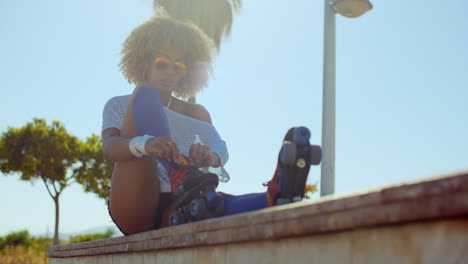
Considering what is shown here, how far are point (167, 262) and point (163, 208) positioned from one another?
73cm

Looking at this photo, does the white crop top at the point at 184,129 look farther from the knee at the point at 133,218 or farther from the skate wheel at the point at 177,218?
the skate wheel at the point at 177,218

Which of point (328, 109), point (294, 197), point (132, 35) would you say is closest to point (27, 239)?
point (328, 109)

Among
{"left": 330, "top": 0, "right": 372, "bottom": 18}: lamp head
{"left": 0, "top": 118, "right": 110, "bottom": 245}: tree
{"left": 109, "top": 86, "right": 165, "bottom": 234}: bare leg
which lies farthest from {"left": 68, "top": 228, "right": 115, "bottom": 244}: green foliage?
{"left": 109, "top": 86, "right": 165, "bottom": 234}: bare leg

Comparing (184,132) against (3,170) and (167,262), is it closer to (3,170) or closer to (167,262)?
(167,262)

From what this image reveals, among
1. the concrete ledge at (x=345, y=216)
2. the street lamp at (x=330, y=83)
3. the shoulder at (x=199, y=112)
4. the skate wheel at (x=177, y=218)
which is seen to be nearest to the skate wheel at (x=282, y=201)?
the concrete ledge at (x=345, y=216)

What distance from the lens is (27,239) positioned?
2845cm

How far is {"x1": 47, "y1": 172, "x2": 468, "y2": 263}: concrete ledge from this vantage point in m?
1.17

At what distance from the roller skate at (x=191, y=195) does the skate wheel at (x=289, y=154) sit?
510mm

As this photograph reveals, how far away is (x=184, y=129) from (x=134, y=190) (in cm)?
81

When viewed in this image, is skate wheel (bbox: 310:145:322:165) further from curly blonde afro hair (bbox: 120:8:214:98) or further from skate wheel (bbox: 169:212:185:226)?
curly blonde afro hair (bbox: 120:8:214:98)

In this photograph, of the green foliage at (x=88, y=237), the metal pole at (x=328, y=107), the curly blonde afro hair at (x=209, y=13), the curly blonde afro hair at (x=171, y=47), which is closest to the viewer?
the curly blonde afro hair at (x=171, y=47)

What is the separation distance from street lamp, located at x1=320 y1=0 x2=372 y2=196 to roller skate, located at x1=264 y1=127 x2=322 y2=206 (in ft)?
14.4

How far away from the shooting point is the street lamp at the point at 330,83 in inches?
274

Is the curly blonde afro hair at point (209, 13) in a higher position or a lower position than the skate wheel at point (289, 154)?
higher
